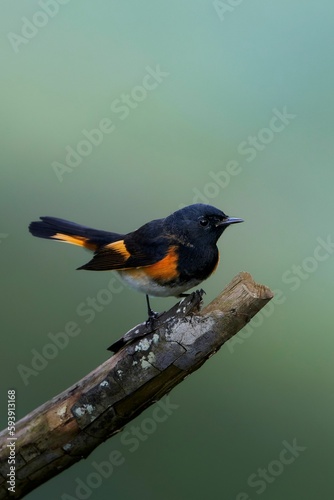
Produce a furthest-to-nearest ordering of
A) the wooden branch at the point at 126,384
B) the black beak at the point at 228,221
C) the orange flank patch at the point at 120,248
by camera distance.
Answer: the orange flank patch at the point at 120,248
the black beak at the point at 228,221
the wooden branch at the point at 126,384

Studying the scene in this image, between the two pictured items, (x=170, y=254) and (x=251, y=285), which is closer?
(x=251, y=285)

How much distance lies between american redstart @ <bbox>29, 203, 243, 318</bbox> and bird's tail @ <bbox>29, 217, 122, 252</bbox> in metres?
0.17

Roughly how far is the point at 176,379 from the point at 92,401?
0.29 meters

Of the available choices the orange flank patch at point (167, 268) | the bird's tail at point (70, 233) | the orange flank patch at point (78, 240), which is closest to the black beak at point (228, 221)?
the orange flank patch at point (167, 268)

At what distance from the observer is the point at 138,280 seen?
2639 mm

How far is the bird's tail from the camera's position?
2885 millimetres

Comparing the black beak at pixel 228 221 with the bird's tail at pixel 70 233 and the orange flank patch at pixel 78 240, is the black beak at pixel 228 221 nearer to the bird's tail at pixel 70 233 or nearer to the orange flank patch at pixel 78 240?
the bird's tail at pixel 70 233

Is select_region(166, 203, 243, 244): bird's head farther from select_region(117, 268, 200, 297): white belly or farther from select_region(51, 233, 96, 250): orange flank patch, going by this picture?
select_region(51, 233, 96, 250): orange flank patch

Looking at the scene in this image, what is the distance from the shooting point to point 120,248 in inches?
106

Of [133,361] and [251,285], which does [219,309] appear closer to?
[251,285]

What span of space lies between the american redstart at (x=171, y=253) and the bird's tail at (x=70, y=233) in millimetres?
174

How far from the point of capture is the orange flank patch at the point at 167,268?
8.20 ft

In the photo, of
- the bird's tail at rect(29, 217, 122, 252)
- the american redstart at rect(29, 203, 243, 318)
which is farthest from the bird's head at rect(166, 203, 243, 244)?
the bird's tail at rect(29, 217, 122, 252)

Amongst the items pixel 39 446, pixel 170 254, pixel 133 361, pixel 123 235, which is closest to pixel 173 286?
pixel 170 254
